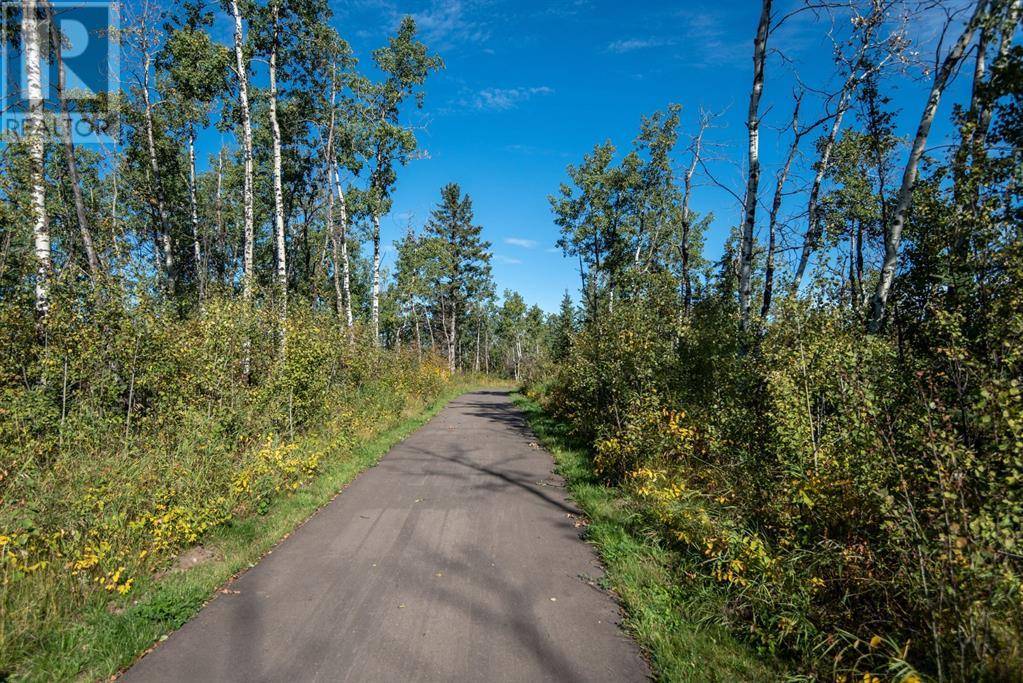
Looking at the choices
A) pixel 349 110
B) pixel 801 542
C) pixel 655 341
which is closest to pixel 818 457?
pixel 801 542

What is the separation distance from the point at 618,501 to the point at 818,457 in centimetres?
312

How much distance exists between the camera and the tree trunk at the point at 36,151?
6387mm

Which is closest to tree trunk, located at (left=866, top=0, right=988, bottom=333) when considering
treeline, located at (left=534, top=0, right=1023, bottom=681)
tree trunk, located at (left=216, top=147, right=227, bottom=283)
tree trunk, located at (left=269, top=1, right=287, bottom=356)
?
treeline, located at (left=534, top=0, right=1023, bottom=681)

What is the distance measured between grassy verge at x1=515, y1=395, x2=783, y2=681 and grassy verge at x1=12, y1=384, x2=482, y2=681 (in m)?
4.06

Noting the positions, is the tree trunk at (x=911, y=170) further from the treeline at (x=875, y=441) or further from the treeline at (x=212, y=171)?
the treeline at (x=212, y=171)

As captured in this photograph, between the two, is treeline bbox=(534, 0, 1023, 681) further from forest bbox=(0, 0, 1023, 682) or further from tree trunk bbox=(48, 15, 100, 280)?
tree trunk bbox=(48, 15, 100, 280)

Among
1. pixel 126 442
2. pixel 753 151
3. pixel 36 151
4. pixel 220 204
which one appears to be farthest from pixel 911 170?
pixel 220 204

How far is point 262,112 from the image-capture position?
757 inches

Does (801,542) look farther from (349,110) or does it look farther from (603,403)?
(349,110)

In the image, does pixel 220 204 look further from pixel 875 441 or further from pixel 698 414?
pixel 875 441

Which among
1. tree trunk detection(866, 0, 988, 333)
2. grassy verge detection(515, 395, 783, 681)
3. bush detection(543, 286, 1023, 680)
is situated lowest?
grassy verge detection(515, 395, 783, 681)

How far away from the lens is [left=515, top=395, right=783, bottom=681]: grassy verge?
331cm

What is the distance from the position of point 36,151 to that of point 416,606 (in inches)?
364

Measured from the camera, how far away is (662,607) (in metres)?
4.16
